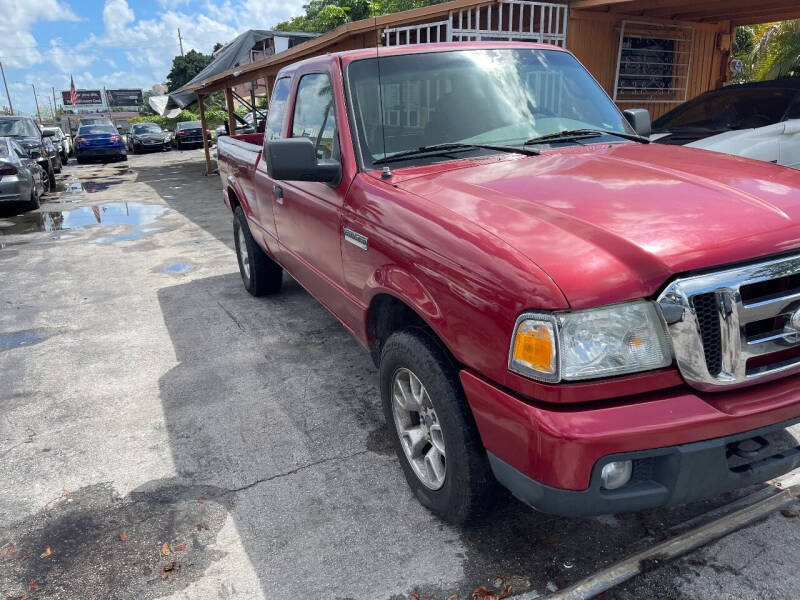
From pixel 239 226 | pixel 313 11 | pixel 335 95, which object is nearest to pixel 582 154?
pixel 335 95

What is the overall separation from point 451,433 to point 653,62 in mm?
9821

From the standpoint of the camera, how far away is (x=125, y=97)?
89125 mm

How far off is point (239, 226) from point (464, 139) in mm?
3239

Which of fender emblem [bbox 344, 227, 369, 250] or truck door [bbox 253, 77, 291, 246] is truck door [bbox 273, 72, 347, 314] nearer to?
fender emblem [bbox 344, 227, 369, 250]

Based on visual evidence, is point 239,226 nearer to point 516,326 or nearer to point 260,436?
point 260,436

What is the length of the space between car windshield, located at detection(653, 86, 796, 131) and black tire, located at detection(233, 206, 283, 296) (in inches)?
193

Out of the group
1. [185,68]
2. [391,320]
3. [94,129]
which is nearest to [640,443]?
[391,320]

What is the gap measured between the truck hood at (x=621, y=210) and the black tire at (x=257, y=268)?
2.93m

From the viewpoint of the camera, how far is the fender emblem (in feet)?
9.57

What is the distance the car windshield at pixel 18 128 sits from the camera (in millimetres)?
16109

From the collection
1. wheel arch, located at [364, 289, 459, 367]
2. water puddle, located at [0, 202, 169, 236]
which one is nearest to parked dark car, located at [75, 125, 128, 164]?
water puddle, located at [0, 202, 169, 236]

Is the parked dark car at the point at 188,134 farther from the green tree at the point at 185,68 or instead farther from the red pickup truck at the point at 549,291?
the green tree at the point at 185,68

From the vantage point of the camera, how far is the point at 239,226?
19.2 feet

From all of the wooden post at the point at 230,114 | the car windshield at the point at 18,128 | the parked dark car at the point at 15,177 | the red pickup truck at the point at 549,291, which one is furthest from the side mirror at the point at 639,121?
the car windshield at the point at 18,128
